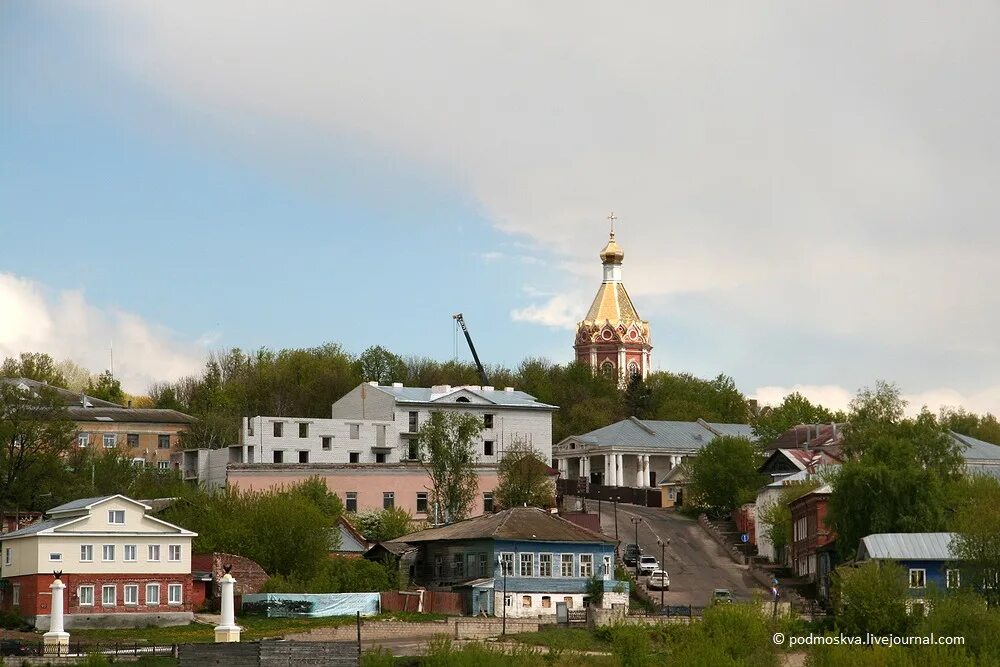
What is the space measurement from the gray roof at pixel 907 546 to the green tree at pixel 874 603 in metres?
8.07

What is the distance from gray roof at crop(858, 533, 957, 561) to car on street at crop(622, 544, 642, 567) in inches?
555

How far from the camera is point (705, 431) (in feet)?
409

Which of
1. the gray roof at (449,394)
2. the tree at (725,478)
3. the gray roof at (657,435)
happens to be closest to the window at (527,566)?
the tree at (725,478)

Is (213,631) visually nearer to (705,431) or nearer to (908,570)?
(908,570)

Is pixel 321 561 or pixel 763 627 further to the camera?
pixel 321 561

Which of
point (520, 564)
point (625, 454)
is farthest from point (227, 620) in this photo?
point (625, 454)

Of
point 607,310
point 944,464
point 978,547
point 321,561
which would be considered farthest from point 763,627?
point 607,310

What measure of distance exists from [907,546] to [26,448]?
40064 millimetres

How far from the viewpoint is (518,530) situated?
2958 inches

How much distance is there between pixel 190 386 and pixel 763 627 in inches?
3477

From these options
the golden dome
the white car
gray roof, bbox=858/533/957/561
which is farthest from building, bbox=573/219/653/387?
gray roof, bbox=858/533/957/561

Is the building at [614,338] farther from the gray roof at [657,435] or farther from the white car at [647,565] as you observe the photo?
the white car at [647,565]

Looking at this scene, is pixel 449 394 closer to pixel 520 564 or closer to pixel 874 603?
pixel 520 564

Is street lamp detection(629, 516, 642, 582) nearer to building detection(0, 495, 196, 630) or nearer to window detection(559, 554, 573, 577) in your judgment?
window detection(559, 554, 573, 577)
